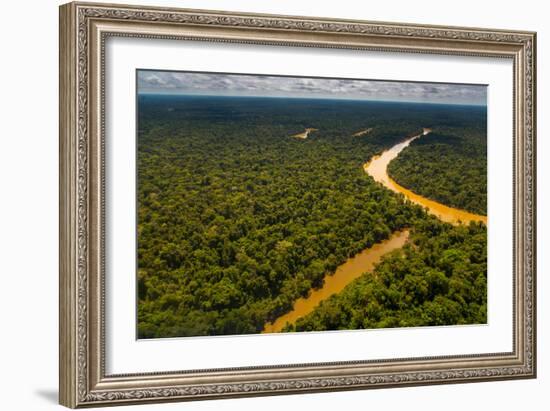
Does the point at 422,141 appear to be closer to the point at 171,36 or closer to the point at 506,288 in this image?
the point at 506,288

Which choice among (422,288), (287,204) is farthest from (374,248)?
(287,204)

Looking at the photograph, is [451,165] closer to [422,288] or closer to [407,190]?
[407,190]

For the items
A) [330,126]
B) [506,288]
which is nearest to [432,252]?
[506,288]

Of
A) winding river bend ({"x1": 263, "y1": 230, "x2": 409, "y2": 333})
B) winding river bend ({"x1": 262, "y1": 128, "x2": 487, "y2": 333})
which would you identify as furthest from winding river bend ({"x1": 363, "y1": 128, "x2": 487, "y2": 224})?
winding river bend ({"x1": 263, "y1": 230, "x2": 409, "y2": 333})

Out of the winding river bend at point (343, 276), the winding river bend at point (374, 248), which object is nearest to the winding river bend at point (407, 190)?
the winding river bend at point (374, 248)

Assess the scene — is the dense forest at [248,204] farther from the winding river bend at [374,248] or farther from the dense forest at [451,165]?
the dense forest at [451,165]
